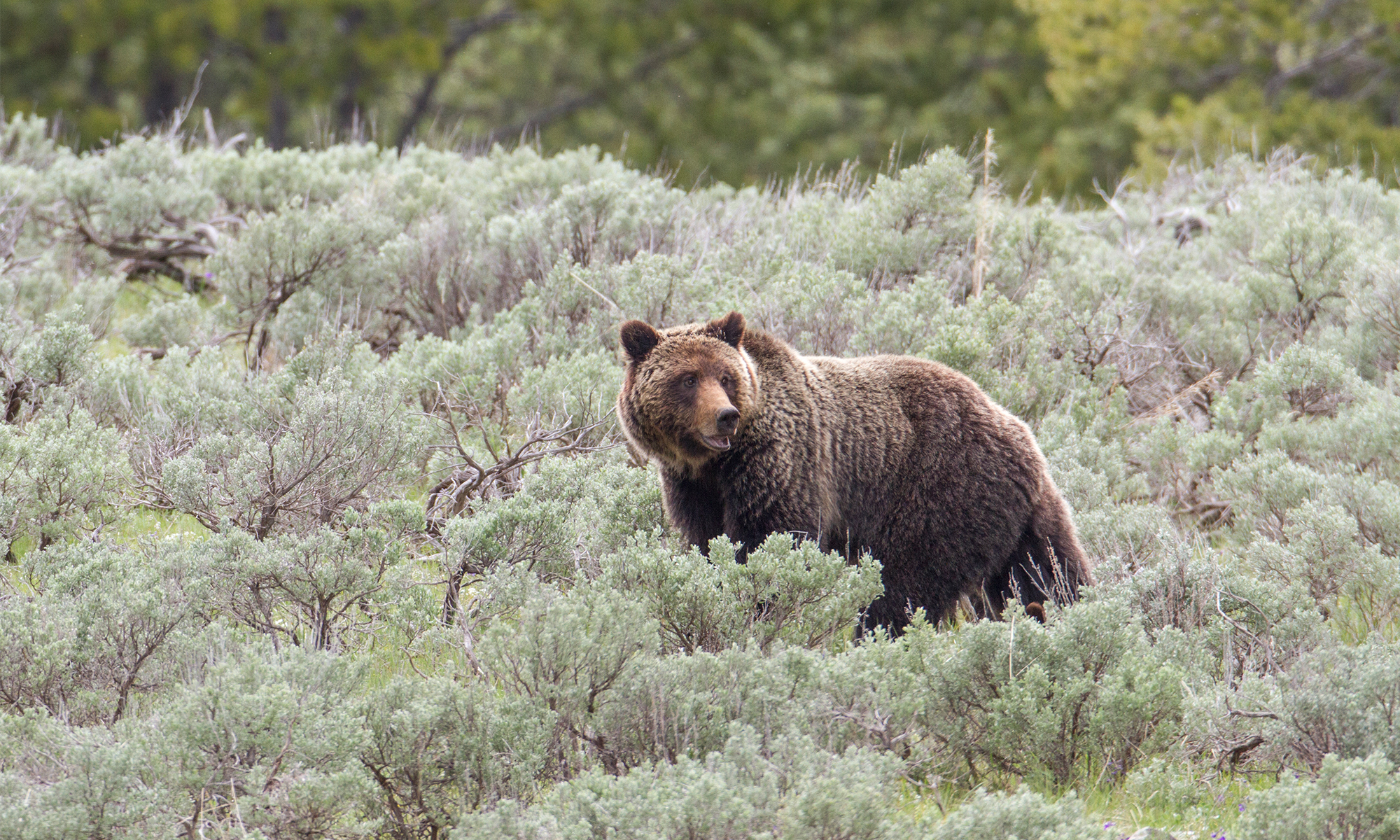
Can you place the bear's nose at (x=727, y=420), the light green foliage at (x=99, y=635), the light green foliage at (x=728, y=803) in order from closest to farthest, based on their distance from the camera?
1. the light green foliage at (x=728, y=803)
2. the light green foliage at (x=99, y=635)
3. the bear's nose at (x=727, y=420)

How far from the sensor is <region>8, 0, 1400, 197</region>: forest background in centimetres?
1942

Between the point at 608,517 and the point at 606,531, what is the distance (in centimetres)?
12

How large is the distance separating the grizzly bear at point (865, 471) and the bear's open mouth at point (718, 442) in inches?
2.0

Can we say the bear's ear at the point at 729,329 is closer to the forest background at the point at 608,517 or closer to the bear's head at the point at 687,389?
the bear's head at the point at 687,389

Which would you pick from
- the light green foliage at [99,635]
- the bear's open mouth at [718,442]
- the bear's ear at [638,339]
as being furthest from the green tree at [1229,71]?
the light green foliage at [99,635]

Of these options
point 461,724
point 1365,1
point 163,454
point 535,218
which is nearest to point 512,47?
point 1365,1

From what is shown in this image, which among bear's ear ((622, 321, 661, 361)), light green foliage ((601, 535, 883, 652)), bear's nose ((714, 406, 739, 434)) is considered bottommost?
light green foliage ((601, 535, 883, 652))

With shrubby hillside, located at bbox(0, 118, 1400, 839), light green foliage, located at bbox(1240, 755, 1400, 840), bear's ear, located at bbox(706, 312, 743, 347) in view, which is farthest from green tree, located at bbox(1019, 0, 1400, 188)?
light green foliage, located at bbox(1240, 755, 1400, 840)

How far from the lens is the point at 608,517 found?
5.46 m

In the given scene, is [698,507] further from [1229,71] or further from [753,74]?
[753,74]

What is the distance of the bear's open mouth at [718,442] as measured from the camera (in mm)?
4961

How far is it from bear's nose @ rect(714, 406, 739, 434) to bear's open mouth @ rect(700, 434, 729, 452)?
5cm

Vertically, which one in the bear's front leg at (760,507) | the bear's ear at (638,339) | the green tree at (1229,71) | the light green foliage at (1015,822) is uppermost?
the green tree at (1229,71)

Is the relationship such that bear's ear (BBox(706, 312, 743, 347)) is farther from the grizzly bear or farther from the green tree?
the green tree
